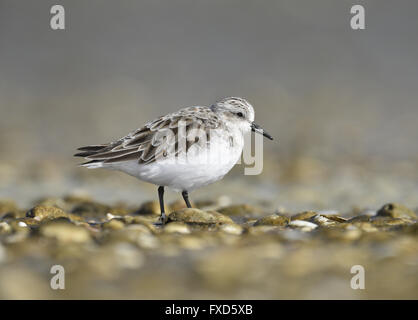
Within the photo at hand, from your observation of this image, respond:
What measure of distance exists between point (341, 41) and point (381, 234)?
14.0m

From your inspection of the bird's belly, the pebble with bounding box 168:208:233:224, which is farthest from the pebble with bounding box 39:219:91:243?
the bird's belly

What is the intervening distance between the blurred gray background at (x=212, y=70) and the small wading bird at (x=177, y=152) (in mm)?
5873

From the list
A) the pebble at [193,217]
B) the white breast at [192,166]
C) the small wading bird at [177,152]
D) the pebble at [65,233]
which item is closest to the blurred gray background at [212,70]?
the small wading bird at [177,152]

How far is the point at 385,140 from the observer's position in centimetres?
1269

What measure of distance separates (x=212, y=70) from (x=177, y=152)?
37.0 ft

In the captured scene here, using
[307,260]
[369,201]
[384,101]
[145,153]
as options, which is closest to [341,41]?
[384,101]

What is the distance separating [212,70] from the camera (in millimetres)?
Answer: 16734

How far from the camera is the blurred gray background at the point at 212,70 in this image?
1335 centimetres

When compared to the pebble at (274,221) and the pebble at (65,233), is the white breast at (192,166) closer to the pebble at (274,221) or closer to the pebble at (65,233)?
the pebble at (274,221)

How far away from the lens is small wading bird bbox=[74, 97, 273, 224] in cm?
A: 573

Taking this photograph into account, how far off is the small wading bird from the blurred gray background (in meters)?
5.87

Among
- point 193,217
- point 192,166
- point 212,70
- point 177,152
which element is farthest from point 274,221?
point 212,70

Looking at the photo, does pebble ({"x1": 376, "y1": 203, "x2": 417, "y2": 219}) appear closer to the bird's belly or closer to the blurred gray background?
the bird's belly

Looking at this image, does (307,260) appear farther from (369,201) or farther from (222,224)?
Answer: (369,201)
